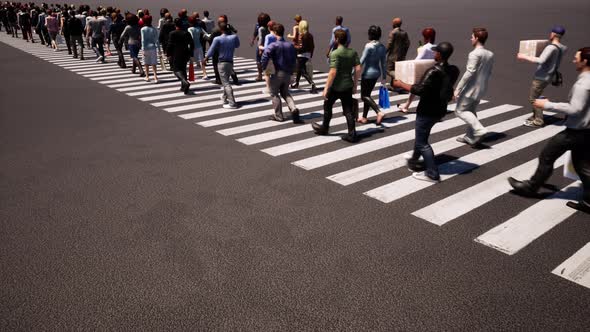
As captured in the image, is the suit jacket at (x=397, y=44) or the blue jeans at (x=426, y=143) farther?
the suit jacket at (x=397, y=44)

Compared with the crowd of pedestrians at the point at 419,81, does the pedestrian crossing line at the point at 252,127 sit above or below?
below

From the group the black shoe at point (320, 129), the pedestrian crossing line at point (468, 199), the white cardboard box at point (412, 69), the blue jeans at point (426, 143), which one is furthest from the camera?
the black shoe at point (320, 129)

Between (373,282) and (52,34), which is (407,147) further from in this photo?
(52,34)

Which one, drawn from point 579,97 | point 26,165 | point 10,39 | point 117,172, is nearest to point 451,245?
point 579,97

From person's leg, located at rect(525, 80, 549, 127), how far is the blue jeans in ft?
12.8

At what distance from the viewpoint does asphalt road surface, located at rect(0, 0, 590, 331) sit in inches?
142

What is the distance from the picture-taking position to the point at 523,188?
5680mm

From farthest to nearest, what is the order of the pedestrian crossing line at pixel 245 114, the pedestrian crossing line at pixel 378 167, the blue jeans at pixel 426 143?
the pedestrian crossing line at pixel 245 114, the pedestrian crossing line at pixel 378 167, the blue jeans at pixel 426 143

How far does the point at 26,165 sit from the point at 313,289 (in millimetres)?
5793

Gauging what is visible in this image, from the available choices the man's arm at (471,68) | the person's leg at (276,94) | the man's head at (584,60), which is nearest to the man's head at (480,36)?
the man's arm at (471,68)

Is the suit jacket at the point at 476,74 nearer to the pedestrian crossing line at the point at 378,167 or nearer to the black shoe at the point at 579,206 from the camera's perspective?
the pedestrian crossing line at the point at 378,167

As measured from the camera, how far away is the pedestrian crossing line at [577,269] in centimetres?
399

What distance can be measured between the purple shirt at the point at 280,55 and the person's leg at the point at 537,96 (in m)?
5.16

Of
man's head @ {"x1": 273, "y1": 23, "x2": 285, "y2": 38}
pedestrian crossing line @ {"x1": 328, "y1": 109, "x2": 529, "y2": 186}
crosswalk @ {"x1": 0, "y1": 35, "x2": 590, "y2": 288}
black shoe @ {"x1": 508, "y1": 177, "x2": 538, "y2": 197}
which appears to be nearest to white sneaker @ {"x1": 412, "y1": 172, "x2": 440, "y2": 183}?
crosswalk @ {"x1": 0, "y1": 35, "x2": 590, "y2": 288}
